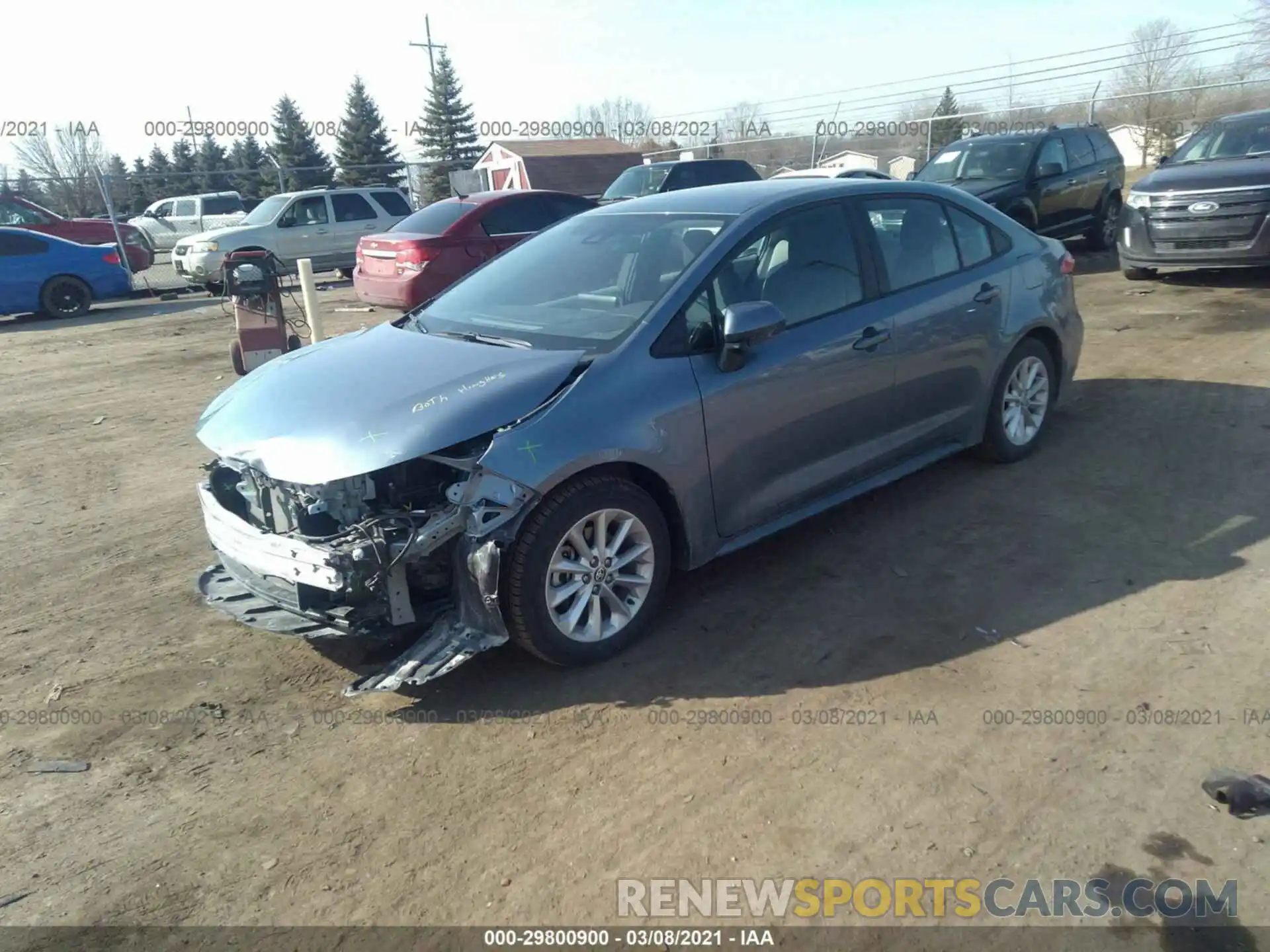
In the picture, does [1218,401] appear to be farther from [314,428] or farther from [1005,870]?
[314,428]

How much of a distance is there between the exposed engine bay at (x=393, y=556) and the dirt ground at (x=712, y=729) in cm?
34

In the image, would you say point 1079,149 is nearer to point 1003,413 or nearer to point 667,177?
point 667,177

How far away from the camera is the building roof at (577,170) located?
4216cm

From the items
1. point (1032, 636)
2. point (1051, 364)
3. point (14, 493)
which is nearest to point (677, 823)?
point (1032, 636)

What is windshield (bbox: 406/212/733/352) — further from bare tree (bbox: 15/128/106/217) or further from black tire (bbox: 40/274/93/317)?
bare tree (bbox: 15/128/106/217)

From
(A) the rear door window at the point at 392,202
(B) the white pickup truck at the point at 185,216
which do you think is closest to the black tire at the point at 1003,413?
(A) the rear door window at the point at 392,202

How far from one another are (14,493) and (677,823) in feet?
18.7

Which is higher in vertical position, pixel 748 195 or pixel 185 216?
pixel 185 216

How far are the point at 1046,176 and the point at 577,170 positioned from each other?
33.3 metres

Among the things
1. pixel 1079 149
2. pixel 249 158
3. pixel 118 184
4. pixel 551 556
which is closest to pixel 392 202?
pixel 1079 149

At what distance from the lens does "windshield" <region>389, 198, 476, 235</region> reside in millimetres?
11656

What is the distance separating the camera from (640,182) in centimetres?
1602

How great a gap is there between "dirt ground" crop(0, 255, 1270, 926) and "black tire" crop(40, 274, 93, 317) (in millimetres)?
12033

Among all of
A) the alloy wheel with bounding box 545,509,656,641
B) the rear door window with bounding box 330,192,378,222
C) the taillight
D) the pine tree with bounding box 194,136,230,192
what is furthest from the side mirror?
the pine tree with bounding box 194,136,230,192
